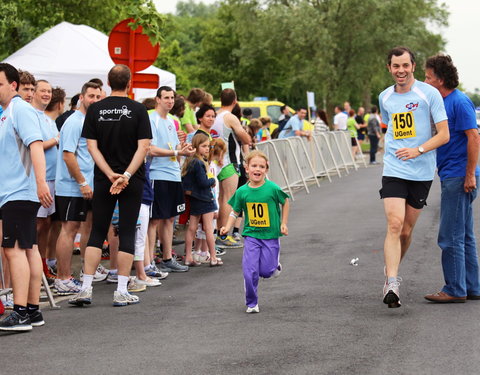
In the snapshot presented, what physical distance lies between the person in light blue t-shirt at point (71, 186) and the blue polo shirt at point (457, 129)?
3277 mm

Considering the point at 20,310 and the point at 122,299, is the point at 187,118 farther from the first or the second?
the point at 20,310

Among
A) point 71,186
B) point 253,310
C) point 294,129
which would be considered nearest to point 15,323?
point 253,310

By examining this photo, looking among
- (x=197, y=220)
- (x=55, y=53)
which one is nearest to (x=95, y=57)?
(x=55, y=53)

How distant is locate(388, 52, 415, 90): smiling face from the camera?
26.1 ft

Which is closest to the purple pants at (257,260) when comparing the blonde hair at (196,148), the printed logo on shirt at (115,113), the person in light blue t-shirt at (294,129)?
the printed logo on shirt at (115,113)

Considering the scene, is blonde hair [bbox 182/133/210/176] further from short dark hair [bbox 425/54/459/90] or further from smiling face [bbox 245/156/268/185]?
short dark hair [bbox 425/54/459/90]

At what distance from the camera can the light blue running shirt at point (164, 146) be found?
34.2 feet

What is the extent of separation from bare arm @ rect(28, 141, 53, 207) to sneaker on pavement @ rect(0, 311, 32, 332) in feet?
2.88

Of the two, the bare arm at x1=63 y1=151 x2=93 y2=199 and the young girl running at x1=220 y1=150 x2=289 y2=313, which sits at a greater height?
the bare arm at x1=63 y1=151 x2=93 y2=199

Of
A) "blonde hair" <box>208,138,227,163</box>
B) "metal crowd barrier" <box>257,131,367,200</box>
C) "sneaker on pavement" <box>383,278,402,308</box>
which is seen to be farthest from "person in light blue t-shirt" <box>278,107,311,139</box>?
"sneaker on pavement" <box>383,278,402,308</box>

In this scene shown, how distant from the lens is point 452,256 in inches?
325

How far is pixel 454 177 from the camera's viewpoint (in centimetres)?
823

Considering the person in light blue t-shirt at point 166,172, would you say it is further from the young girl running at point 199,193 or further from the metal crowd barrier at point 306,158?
the metal crowd barrier at point 306,158

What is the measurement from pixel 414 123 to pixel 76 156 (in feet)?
11.0
